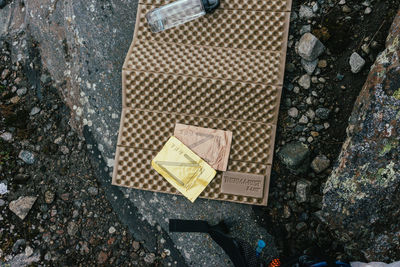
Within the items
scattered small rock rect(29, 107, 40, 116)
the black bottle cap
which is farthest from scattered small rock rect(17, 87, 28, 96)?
the black bottle cap

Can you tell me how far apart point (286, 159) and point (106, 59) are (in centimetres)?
145

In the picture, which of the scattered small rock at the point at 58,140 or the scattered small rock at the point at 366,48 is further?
the scattered small rock at the point at 58,140

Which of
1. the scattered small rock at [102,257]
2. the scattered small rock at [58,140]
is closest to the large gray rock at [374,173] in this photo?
the scattered small rock at [102,257]

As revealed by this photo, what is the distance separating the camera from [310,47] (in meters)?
2.19

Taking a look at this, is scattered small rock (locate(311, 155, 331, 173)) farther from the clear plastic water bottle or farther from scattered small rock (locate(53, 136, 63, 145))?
scattered small rock (locate(53, 136, 63, 145))

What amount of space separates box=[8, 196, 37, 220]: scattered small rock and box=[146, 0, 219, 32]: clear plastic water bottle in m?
1.50

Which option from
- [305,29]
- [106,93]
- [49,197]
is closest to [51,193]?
[49,197]

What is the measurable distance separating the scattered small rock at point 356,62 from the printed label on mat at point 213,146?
928 mm

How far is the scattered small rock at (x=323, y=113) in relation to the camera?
2203 mm

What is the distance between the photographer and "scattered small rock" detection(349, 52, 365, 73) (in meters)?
2.14

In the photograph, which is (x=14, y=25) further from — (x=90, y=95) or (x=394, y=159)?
(x=394, y=159)

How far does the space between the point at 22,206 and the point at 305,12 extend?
243cm

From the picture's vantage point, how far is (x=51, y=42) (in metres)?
2.43

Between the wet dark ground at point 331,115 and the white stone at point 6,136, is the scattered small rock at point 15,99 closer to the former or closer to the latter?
the white stone at point 6,136
